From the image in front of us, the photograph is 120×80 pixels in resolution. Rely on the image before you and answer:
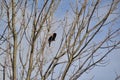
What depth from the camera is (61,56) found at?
3182mm

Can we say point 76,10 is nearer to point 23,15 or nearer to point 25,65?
point 23,15

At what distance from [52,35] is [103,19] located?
87 centimetres

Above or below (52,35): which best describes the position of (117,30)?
above

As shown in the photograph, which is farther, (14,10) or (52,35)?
(52,35)

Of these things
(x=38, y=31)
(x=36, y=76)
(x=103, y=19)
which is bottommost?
(x=36, y=76)

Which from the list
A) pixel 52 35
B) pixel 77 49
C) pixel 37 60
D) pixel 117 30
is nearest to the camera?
pixel 77 49

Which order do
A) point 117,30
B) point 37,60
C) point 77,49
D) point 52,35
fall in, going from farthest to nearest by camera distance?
1. point 52,35
2. point 37,60
3. point 117,30
4. point 77,49

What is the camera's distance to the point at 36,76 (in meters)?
3.41

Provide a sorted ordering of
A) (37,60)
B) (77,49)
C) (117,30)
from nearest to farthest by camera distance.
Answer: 1. (77,49)
2. (117,30)
3. (37,60)

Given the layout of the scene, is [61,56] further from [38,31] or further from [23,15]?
[23,15]

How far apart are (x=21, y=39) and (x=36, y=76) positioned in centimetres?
51

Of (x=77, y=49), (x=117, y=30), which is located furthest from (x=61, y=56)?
(x=117, y=30)

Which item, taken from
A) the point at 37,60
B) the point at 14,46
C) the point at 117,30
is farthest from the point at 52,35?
the point at 117,30

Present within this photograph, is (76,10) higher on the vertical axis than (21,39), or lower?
higher
